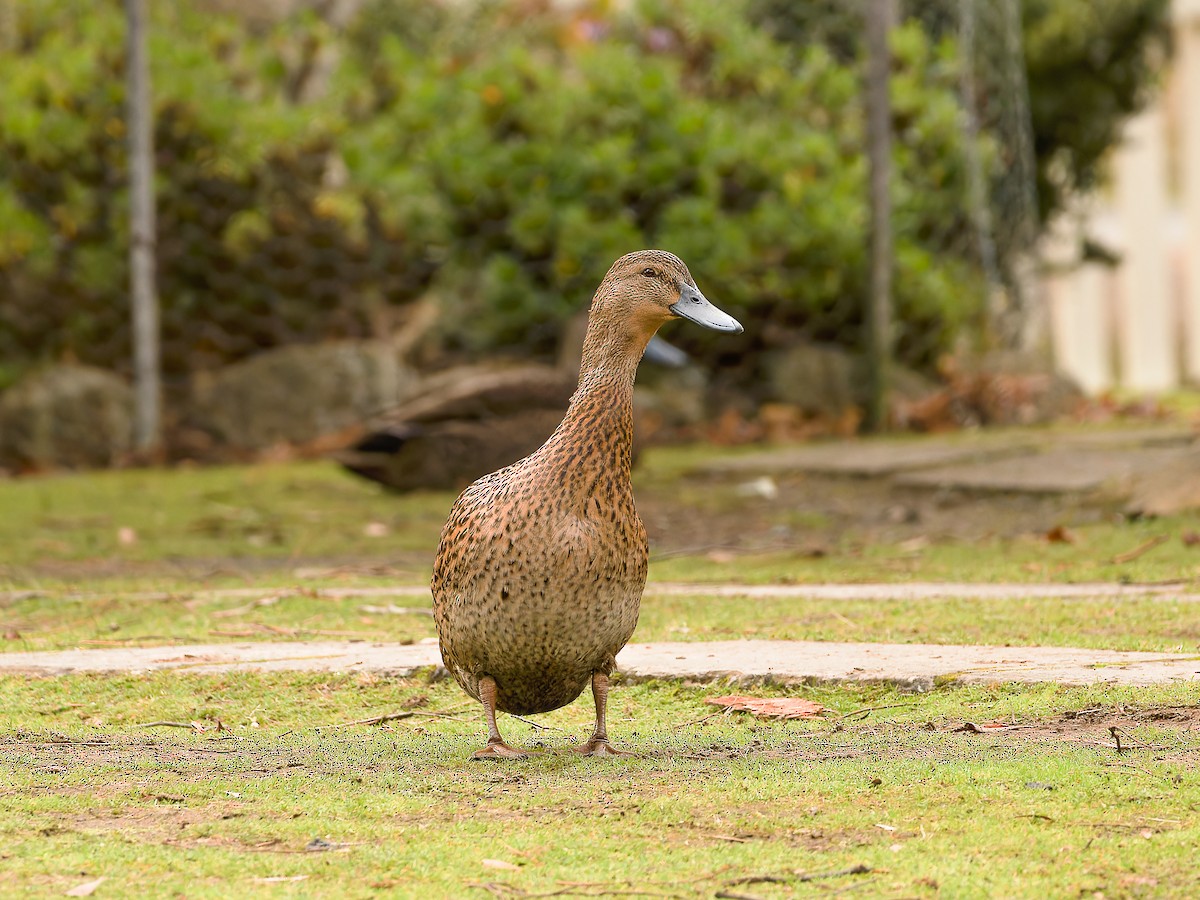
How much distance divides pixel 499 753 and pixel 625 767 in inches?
12.2

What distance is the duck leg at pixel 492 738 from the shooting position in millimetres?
3551

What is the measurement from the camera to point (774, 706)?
386 centimetres

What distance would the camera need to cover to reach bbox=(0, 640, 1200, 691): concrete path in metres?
3.91

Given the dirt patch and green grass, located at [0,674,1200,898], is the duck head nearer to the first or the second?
green grass, located at [0,674,1200,898]

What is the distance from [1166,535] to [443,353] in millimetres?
6546

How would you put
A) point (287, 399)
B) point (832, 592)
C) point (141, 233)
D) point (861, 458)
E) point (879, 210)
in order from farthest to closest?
point (287, 399) < point (879, 210) < point (141, 233) < point (861, 458) < point (832, 592)

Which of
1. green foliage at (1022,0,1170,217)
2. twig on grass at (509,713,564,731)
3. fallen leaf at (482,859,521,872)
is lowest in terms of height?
fallen leaf at (482,859,521,872)

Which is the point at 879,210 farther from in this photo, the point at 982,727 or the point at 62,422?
the point at 982,727

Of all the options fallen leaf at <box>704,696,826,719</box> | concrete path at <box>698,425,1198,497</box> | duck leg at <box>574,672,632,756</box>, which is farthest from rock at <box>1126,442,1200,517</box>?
duck leg at <box>574,672,632,756</box>

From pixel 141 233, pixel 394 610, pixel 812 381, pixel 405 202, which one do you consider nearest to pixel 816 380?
pixel 812 381

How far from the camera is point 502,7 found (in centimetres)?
1652

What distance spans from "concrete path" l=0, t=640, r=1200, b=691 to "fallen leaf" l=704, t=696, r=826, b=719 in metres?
0.11

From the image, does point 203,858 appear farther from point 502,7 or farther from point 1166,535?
point 502,7

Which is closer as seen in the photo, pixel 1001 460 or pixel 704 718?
pixel 704 718
